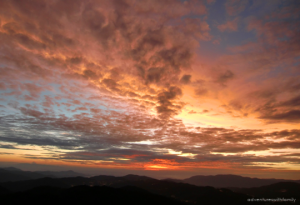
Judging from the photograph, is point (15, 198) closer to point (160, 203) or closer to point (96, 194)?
point (96, 194)

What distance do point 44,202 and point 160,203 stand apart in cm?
12898

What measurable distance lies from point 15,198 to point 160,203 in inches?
6382

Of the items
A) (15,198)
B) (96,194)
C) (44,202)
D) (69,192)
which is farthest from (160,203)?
(15,198)

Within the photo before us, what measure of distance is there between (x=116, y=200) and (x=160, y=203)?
53698mm

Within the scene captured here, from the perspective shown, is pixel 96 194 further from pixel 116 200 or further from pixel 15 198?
pixel 15 198

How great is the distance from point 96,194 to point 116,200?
90.4 feet

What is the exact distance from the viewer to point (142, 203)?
186m

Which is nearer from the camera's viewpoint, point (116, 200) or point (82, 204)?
point (82, 204)

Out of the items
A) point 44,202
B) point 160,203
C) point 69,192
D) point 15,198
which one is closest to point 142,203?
point 160,203

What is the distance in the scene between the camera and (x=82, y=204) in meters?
167

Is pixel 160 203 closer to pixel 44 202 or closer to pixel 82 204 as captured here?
pixel 82 204

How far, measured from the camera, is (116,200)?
186 metres

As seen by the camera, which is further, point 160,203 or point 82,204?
point 160,203

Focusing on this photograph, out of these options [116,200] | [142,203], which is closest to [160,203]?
[142,203]
